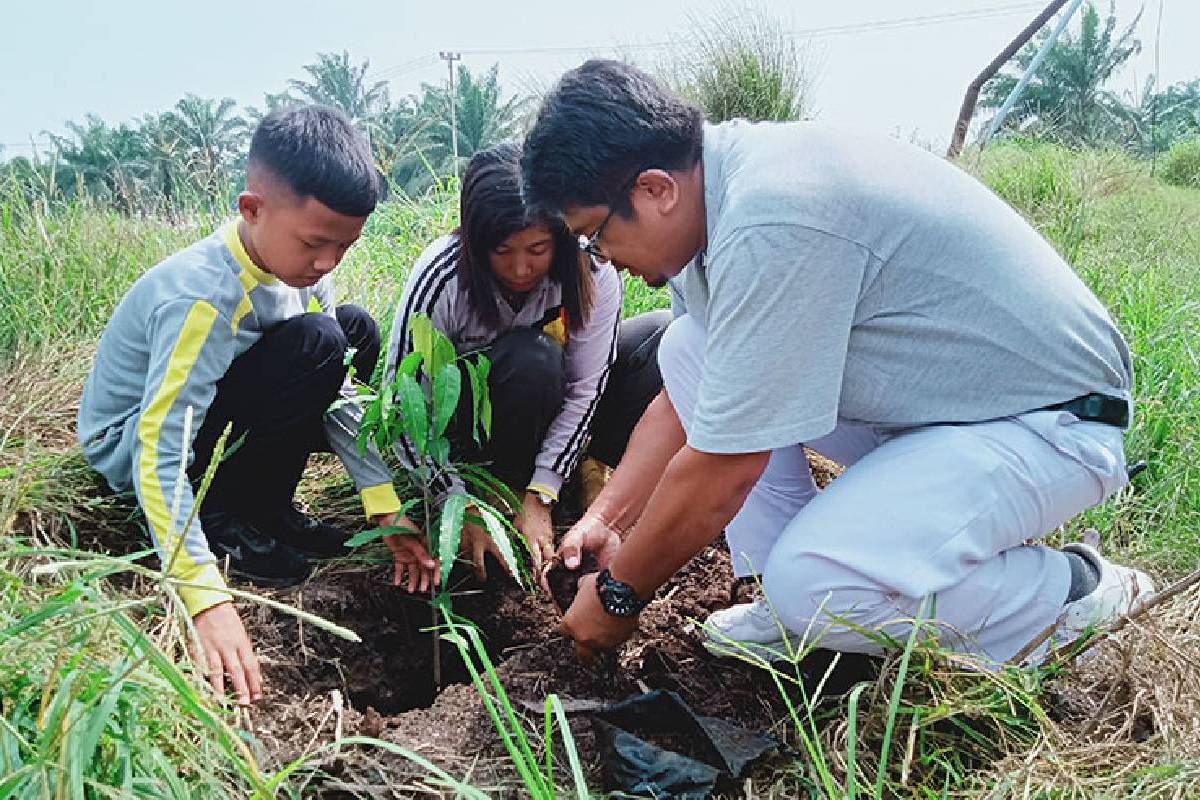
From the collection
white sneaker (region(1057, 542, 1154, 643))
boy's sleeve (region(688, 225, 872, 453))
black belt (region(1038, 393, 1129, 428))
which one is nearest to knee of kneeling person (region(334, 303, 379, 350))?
boy's sleeve (region(688, 225, 872, 453))

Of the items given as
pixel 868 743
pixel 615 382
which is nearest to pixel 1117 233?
pixel 615 382

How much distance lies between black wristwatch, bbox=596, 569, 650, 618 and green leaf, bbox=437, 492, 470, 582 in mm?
271

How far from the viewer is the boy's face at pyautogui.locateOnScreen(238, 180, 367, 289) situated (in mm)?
1824

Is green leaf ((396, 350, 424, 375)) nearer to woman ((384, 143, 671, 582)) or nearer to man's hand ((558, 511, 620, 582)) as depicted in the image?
woman ((384, 143, 671, 582))

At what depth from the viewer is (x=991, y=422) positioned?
1.66 meters

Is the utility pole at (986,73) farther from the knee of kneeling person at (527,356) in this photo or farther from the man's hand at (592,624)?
the man's hand at (592,624)

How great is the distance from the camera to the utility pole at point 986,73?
6.67 meters

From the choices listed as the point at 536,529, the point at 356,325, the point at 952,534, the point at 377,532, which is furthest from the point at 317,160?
the point at 952,534

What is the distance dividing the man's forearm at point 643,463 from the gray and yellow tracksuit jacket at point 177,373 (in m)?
0.49

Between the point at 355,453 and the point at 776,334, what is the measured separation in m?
1.12

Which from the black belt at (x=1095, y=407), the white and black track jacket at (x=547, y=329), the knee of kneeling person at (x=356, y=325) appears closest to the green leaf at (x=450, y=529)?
the white and black track jacket at (x=547, y=329)

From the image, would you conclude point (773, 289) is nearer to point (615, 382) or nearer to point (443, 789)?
point (443, 789)

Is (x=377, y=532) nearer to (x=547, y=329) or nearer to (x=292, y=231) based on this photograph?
(x=292, y=231)

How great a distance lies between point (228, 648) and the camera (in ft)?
5.29
